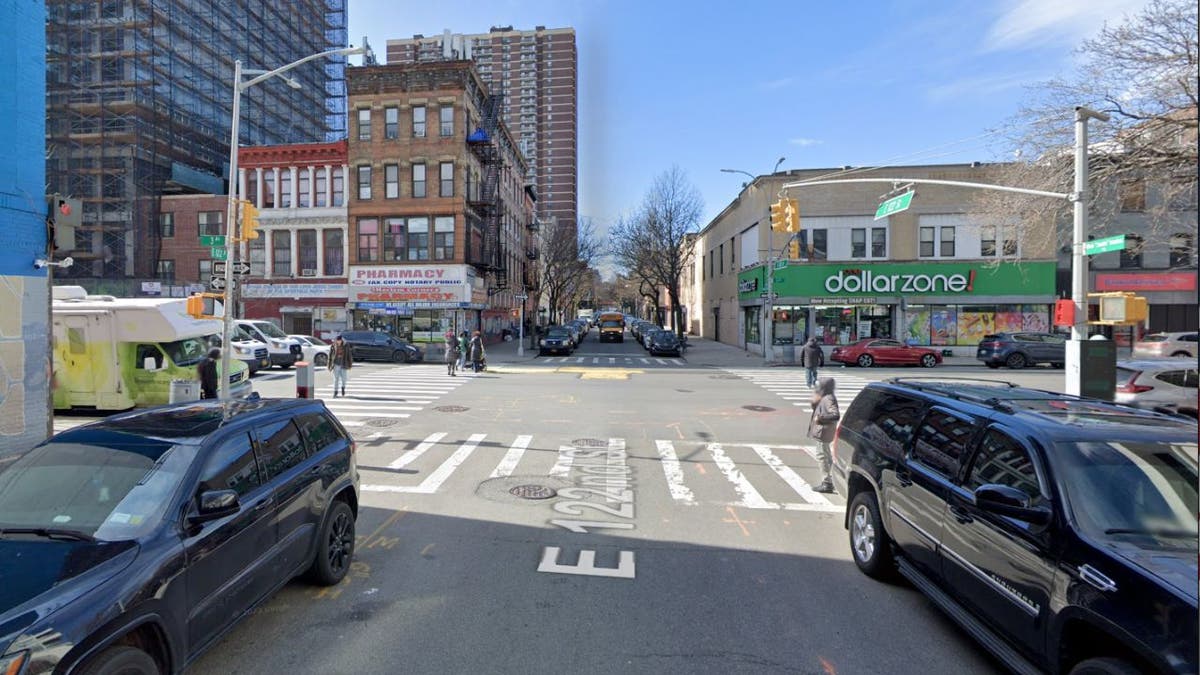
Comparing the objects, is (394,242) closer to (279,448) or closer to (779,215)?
(779,215)

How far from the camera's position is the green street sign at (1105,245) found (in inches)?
449

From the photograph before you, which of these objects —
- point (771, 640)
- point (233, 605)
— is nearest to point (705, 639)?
point (771, 640)

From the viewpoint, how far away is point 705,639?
419 centimetres

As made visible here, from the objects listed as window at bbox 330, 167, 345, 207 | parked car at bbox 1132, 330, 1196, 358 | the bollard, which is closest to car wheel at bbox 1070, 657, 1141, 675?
the bollard

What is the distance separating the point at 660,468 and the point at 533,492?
87.2 inches

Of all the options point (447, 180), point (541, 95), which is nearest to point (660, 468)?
point (447, 180)

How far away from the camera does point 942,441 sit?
4.52m

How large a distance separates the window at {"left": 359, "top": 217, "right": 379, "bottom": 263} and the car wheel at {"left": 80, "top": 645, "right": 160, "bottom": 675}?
37.4 m

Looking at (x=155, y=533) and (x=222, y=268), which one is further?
(x=222, y=268)

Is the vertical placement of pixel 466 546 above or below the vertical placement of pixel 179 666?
below

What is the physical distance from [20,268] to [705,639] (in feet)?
38.6

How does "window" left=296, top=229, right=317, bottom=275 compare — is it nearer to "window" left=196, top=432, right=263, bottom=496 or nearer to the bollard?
the bollard

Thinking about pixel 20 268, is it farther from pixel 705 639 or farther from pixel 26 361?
pixel 705 639

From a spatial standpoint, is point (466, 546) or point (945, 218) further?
point (945, 218)
